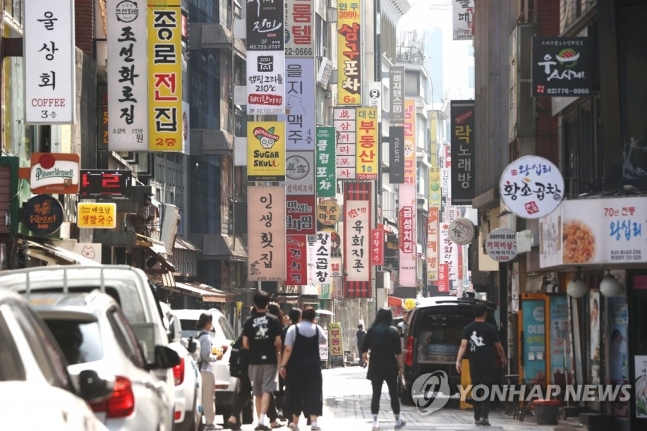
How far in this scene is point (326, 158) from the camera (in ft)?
206

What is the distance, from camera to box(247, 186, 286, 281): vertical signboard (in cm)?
4834

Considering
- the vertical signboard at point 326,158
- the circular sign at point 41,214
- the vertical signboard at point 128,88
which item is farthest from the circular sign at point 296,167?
the circular sign at point 41,214

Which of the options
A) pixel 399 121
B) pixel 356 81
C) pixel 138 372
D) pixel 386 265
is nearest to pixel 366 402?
pixel 138 372

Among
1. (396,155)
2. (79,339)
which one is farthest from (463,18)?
(396,155)

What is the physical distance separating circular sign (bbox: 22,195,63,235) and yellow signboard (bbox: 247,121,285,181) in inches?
859

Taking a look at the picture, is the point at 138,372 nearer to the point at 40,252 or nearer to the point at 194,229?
the point at 40,252

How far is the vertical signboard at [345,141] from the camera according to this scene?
73375 mm

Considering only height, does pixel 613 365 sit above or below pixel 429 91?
below

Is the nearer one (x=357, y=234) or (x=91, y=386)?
(x=91, y=386)

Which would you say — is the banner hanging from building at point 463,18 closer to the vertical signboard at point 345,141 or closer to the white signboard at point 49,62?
the vertical signboard at point 345,141

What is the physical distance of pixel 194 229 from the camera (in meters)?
54.1

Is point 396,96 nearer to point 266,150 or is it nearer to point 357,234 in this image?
point 357,234

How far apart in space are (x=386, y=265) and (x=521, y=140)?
247 ft

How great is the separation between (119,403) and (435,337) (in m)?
18.8
